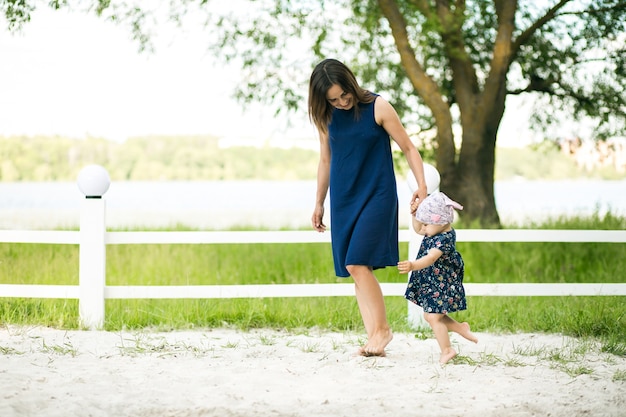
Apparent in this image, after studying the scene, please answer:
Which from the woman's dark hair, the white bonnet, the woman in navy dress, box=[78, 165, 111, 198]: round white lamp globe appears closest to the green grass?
box=[78, 165, 111, 198]: round white lamp globe

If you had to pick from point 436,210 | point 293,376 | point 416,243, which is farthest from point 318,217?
point 416,243

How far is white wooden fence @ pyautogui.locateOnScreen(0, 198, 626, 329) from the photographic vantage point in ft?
19.4

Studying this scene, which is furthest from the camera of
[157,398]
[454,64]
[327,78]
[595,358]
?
[454,64]

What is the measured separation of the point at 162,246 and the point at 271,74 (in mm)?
2866

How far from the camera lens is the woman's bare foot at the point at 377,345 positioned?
15.7 feet

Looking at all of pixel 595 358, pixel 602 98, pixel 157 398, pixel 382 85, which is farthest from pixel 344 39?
pixel 157 398

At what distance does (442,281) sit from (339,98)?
1196mm

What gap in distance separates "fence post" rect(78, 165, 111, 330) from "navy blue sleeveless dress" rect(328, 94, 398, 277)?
2087mm

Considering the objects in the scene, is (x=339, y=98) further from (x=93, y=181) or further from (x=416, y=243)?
Result: (x=93, y=181)

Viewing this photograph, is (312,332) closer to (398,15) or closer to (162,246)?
(162,246)

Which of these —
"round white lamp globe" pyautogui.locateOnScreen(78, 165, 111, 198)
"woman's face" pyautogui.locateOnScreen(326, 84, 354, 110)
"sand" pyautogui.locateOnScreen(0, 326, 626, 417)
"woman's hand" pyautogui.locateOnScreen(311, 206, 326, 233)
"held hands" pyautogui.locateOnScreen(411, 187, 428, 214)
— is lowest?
"sand" pyautogui.locateOnScreen(0, 326, 626, 417)

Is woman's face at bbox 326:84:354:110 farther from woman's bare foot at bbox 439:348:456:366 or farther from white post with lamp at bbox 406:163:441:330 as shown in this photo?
woman's bare foot at bbox 439:348:456:366

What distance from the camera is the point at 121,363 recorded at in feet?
15.4

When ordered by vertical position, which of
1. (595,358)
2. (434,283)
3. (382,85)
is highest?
(382,85)
